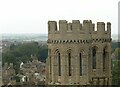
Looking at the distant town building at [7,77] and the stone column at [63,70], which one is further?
the distant town building at [7,77]

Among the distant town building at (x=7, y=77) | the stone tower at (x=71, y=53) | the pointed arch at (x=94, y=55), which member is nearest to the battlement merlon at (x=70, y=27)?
the stone tower at (x=71, y=53)

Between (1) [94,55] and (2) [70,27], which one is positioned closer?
(2) [70,27]

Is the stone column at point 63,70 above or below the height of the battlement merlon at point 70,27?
below

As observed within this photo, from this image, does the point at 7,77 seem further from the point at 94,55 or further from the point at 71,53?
the point at 71,53

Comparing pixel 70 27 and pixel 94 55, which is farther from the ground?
pixel 70 27

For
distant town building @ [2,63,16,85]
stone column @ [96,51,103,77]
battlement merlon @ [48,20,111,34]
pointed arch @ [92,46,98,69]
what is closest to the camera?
battlement merlon @ [48,20,111,34]

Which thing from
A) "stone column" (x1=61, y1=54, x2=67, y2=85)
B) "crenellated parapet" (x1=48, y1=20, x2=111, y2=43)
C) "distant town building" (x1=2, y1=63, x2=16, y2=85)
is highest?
"crenellated parapet" (x1=48, y1=20, x2=111, y2=43)

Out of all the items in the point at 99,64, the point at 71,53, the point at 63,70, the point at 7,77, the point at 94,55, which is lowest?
the point at 7,77

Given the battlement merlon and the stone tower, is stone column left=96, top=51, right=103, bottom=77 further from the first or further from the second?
the battlement merlon

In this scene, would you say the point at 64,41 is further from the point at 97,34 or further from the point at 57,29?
the point at 97,34

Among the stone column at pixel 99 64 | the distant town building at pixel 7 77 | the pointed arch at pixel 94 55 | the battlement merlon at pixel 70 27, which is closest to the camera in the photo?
the battlement merlon at pixel 70 27

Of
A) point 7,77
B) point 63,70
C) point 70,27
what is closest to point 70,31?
point 70,27

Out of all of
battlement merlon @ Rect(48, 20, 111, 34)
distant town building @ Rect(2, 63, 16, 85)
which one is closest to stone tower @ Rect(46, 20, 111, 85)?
battlement merlon @ Rect(48, 20, 111, 34)

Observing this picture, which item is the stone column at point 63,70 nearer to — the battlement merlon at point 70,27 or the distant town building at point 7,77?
the battlement merlon at point 70,27
